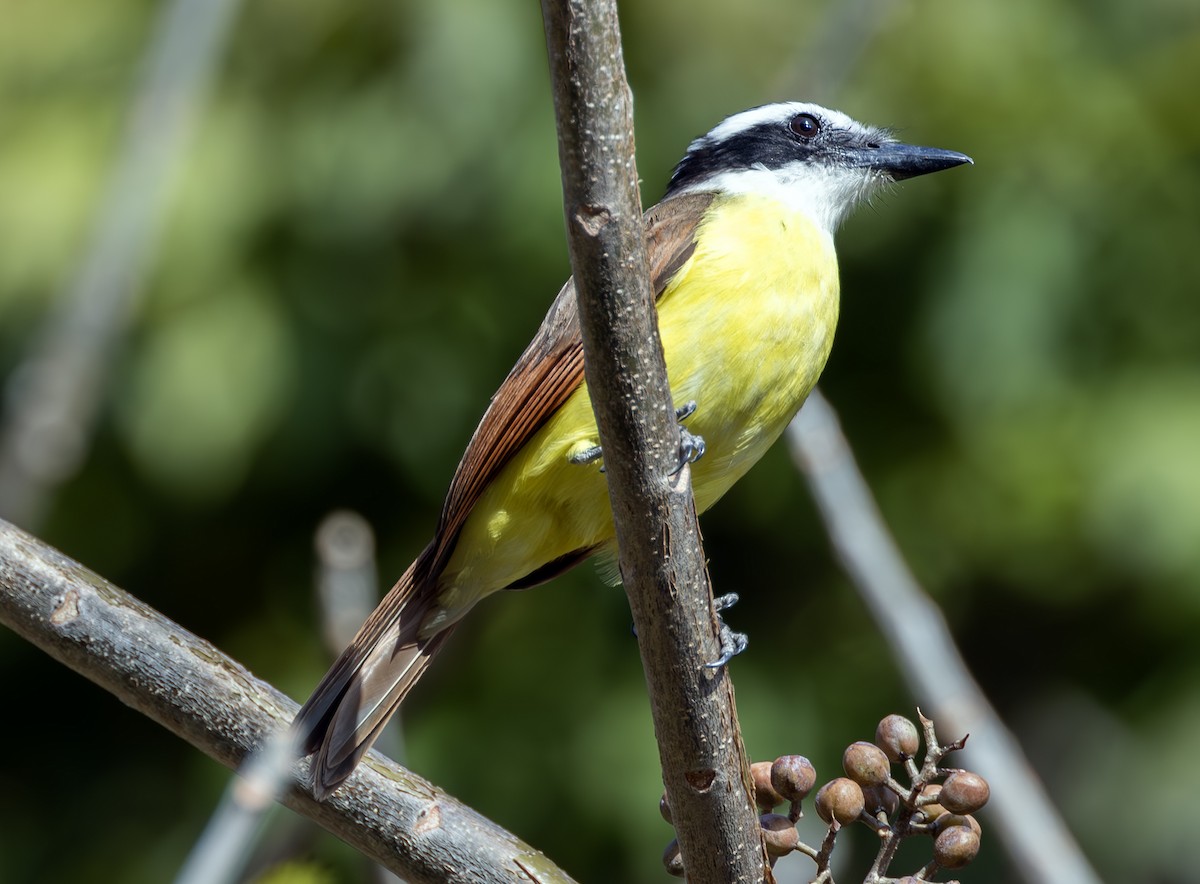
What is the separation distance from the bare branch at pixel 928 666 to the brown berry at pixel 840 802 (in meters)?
0.16

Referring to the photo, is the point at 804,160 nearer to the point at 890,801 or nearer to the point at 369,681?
the point at 369,681

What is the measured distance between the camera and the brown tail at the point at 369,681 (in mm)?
2611

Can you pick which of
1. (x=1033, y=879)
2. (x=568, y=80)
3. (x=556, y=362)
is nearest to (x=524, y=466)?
(x=556, y=362)

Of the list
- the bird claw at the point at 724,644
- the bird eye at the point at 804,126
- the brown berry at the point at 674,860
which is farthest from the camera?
the bird eye at the point at 804,126

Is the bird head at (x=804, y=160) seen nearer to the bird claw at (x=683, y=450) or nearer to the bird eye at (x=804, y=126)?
the bird eye at (x=804, y=126)

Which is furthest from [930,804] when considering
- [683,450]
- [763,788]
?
[683,450]

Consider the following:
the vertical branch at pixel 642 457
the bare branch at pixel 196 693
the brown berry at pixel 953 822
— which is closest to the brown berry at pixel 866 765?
the brown berry at pixel 953 822

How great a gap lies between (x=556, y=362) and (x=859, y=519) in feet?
4.10

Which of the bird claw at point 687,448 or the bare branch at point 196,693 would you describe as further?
the bare branch at point 196,693

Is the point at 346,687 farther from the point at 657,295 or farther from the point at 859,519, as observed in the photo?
the point at 859,519

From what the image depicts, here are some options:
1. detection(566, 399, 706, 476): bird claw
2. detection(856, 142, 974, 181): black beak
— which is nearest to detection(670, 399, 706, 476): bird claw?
detection(566, 399, 706, 476): bird claw

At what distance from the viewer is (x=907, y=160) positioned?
3877mm

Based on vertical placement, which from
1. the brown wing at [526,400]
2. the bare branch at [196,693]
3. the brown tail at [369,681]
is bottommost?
the brown tail at [369,681]

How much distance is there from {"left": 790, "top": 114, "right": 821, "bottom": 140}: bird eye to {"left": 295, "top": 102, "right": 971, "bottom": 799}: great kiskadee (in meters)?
0.68
